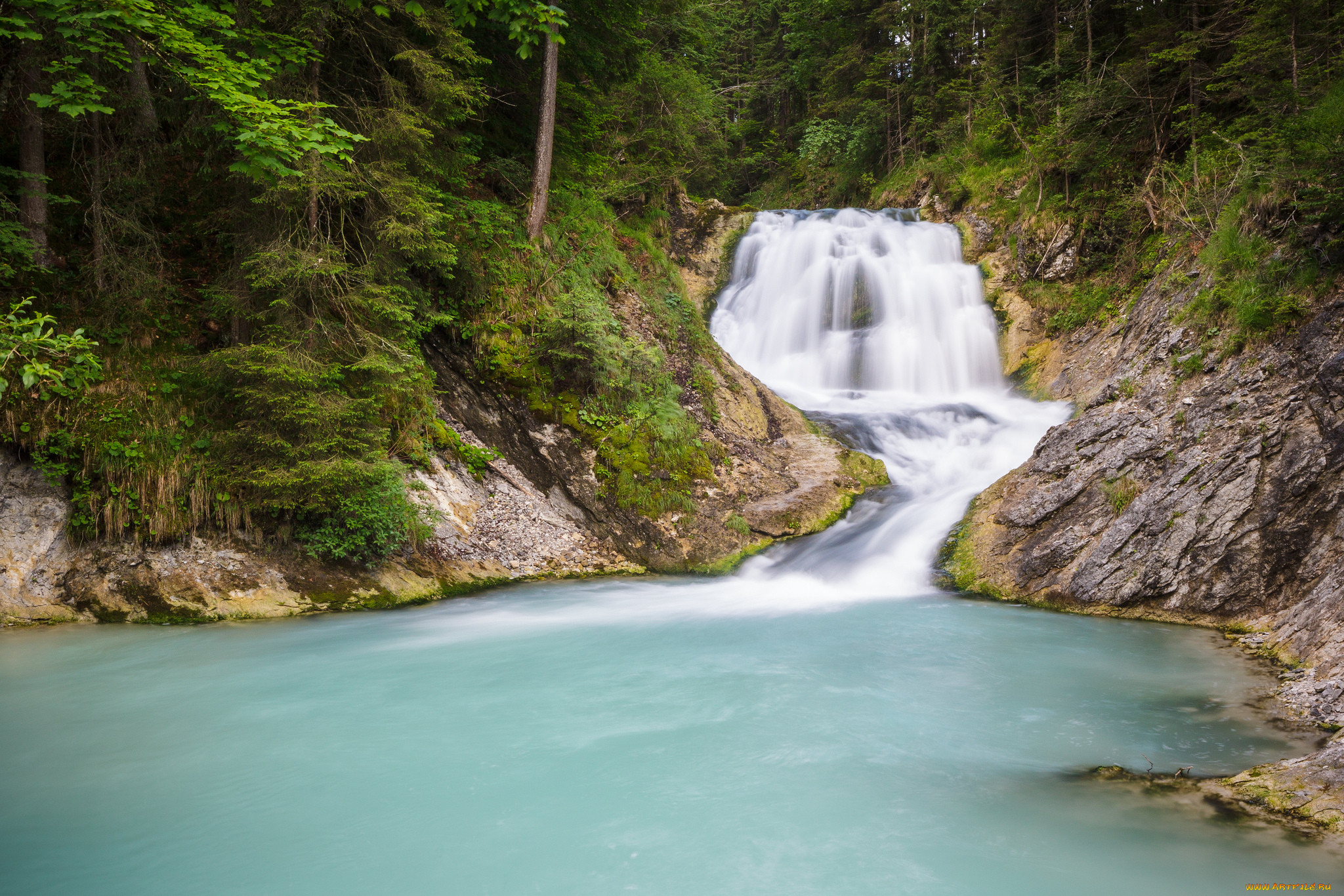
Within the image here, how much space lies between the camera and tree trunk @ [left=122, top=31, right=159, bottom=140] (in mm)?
7184

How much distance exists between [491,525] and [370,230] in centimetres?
389

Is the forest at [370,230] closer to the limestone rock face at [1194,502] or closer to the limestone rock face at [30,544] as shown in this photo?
the limestone rock face at [30,544]

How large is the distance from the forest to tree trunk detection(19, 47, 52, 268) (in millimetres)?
32

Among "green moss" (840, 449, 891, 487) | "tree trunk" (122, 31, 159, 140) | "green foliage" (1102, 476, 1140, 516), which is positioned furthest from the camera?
"green moss" (840, 449, 891, 487)

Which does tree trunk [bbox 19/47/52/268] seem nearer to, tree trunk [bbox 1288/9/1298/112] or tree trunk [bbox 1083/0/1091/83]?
tree trunk [bbox 1288/9/1298/112]

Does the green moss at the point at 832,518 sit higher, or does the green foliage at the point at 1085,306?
the green foliage at the point at 1085,306

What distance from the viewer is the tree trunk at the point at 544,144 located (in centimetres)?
1102

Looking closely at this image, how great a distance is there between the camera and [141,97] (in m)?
7.36

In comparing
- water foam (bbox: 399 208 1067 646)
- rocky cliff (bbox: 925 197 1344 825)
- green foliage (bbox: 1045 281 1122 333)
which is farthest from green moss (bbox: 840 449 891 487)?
green foliage (bbox: 1045 281 1122 333)

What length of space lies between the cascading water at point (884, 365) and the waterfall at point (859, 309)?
3cm

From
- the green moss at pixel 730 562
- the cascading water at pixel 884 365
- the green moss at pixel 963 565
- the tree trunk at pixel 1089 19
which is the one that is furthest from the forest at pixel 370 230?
the green moss at pixel 963 565

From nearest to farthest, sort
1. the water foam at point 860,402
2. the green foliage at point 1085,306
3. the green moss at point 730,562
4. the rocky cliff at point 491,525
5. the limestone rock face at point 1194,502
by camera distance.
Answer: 1. the limestone rock face at point 1194,502
2. the rocky cliff at point 491,525
3. the water foam at point 860,402
4. the green moss at point 730,562
5. the green foliage at point 1085,306

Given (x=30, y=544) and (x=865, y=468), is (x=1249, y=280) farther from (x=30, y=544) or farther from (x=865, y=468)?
(x=30, y=544)

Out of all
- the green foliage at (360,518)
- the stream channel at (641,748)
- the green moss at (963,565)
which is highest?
the green foliage at (360,518)
